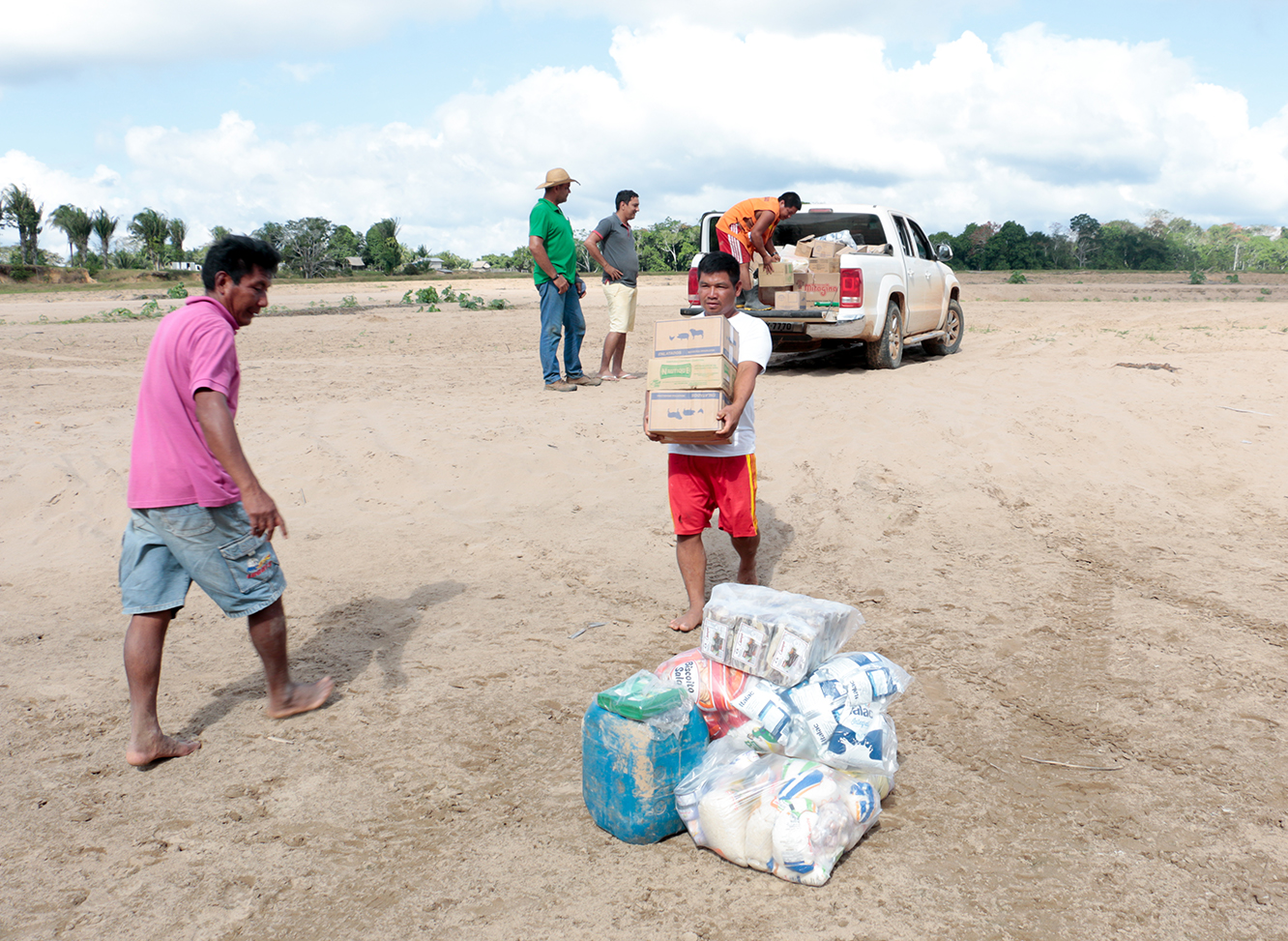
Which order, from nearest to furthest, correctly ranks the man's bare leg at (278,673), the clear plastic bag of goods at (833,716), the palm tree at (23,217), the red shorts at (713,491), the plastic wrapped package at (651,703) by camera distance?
the plastic wrapped package at (651,703)
the clear plastic bag of goods at (833,716)
the man's bare leg at (278,673)
the red shorts at (713,491)
the palm tree at (23,217)

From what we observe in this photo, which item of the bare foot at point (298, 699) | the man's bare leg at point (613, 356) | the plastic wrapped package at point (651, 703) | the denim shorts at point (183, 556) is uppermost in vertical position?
the man's bare leg at point (613, 356)

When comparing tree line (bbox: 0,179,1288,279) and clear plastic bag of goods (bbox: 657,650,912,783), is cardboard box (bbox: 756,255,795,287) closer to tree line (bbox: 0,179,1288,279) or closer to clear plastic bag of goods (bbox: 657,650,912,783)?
clear plastic bag of goods (bbox: 657,650,912,783)

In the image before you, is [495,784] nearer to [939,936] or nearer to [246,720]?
[246,720]

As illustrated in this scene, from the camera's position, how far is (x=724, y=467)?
4.11m

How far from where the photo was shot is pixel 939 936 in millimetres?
2348

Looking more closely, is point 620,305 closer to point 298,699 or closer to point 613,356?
point 613,356

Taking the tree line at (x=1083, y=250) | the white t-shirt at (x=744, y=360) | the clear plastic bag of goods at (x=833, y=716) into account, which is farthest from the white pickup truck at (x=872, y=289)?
the tree line at (x=1083, y=250)

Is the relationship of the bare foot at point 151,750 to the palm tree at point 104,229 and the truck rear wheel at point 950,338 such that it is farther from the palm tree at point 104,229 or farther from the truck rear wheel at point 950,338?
the palm tree at point 104,229

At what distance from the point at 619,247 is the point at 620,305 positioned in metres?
0.59

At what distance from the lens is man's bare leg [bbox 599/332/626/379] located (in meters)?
9.75

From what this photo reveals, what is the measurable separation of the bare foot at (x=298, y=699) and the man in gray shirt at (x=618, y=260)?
234 inches

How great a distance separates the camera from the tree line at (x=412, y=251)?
53625 millimetres

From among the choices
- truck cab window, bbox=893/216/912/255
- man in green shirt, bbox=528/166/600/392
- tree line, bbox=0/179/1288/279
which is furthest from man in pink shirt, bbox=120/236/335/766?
tree line, bbox=0/179/1288/279

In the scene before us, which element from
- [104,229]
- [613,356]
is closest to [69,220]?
[104,229]
